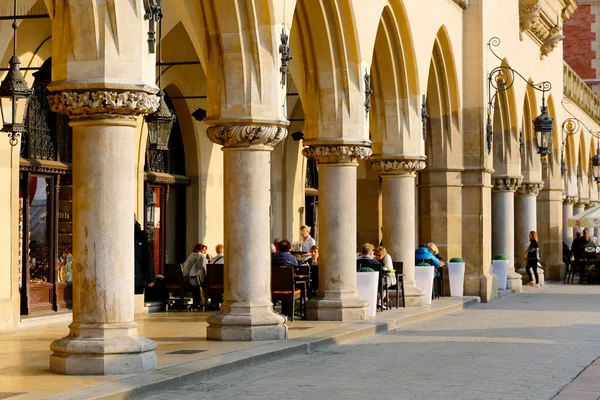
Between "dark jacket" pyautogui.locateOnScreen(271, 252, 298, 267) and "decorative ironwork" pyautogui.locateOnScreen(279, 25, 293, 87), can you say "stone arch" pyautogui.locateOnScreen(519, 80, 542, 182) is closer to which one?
"dark jacket" pyautogui.locateOnScreen(271, 252, 298, 267)

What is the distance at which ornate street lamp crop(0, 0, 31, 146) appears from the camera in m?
16.3

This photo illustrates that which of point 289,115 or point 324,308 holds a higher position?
point 289,115

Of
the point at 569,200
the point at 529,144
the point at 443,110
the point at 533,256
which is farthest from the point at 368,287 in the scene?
the point at 569,200

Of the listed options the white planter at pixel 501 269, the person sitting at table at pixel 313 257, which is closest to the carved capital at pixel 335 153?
the person sitting at table at pixel 313 257

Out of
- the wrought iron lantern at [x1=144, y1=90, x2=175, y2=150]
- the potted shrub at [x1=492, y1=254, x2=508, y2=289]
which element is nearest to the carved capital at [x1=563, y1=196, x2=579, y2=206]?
the potted shrub at [x1=492, y1=254, x2=508, y2=289]

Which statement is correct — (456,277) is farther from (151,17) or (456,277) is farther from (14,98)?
(151,17)

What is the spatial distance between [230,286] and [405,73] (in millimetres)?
8128

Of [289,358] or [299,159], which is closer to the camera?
[289,358]

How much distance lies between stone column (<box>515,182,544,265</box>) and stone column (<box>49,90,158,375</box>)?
24.5 metres

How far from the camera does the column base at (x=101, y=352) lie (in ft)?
39.1

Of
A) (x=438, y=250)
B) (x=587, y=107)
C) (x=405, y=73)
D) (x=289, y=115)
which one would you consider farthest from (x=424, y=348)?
(x=587, y=107)

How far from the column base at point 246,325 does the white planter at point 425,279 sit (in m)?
8.29

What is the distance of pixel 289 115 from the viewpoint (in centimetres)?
2906

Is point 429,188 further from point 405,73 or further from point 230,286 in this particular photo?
point 230,286
